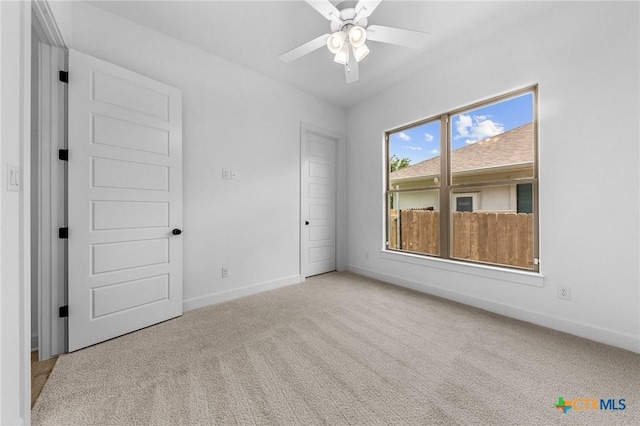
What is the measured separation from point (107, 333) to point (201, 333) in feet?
2.40

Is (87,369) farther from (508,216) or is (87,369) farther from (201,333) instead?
(508,216)

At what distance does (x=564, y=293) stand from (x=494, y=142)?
158 cm

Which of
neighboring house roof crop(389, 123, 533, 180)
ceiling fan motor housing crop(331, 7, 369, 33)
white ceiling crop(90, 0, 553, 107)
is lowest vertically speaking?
neighboring house roof crop(389, 123, 533, 180)

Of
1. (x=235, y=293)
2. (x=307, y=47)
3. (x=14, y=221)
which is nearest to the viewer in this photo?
(x=14, y=221)

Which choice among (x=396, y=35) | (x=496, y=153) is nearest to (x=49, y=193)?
(x=396, y=35)

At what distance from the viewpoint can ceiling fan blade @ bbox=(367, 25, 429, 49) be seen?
1896mm

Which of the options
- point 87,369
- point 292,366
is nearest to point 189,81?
point 87,369

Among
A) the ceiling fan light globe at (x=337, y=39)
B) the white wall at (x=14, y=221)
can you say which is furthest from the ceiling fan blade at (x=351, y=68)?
the white wall at (x=14, y=221)

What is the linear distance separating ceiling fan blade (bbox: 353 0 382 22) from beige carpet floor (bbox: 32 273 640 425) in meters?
2.47

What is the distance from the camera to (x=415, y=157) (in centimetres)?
352

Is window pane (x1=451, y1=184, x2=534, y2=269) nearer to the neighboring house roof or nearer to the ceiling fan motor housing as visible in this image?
the neighboring house roof

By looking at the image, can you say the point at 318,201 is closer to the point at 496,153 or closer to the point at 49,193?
the point at 496,153

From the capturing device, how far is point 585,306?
2.09 metres

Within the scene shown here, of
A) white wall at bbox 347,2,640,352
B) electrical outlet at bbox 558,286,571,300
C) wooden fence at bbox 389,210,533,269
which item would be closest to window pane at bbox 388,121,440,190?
wooden fence at bbox 389,210,533,269
